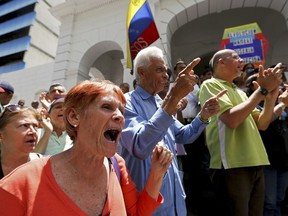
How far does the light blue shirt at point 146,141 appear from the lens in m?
1.30

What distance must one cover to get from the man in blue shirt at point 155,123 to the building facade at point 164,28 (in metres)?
5.11

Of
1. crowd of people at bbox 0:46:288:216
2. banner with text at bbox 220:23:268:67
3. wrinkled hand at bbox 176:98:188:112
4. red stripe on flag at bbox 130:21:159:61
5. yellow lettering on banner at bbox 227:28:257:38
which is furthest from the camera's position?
yellow lettering on banner at bbox 227:28:257:38

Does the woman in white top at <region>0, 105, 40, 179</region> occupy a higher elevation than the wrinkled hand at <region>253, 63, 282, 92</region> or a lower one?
lower

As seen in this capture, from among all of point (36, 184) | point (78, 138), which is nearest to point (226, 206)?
point (78, 138)

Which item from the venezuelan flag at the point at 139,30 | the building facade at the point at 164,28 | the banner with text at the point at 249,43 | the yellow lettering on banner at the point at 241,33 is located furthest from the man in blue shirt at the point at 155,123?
the building facade at the point at 164,28

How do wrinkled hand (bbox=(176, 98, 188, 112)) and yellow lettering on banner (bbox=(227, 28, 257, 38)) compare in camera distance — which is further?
yellow lettering on banner (bbox=(227, 28, 257, 38))

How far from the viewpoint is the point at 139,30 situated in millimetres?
4449

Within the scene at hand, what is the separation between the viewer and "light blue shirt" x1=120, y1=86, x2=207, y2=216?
51.3 inches

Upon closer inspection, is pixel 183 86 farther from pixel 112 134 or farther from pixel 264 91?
pixel 264 91

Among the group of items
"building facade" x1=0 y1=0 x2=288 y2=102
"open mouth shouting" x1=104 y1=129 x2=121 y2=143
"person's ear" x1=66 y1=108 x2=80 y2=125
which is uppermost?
"building facade" x1=0 y1=0 x2=288 y2=102

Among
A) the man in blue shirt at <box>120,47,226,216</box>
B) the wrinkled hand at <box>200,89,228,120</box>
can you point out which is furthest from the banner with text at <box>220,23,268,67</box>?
the man in blue shirt at <box>120,47,226,216</box>

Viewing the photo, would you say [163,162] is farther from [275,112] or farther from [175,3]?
[175,3]

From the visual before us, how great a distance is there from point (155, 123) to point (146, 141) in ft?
0.36

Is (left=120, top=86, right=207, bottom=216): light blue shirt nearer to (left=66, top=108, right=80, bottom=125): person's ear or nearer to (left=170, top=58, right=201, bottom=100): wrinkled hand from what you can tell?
(left=170, top=58, right=201, bottom=100): wrinkled hand
